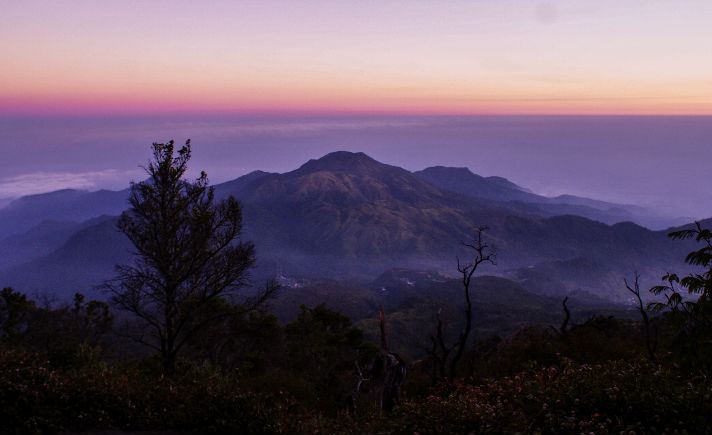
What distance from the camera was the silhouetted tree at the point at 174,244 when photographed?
1558cm

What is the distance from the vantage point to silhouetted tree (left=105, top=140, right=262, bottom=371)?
1558 centimetres

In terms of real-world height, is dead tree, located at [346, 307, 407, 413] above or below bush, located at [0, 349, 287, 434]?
below

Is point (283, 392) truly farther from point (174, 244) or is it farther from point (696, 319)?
point (696, 319)

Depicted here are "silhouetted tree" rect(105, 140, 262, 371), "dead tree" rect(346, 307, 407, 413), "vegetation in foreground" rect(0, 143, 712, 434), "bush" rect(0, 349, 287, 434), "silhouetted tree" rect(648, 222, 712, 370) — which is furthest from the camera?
"silhouetted tree" rect(105, 140, 262, 371)

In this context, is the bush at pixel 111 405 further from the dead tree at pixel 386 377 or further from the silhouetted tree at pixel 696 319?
the silhouetted tree at pixel 696 319

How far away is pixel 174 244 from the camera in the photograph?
51.8 feet

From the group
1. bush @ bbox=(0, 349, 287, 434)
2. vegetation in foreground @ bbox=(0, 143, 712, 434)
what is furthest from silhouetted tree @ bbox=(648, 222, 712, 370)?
bush @ bbox=(0, 349, 287, 434)

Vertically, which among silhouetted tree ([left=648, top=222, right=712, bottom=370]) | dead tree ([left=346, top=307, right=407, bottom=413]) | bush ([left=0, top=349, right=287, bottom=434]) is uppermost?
→ silhouetted tree ([left=648, top=222, right=712, bottom=370])

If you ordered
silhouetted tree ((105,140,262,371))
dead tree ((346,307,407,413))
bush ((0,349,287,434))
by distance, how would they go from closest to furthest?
bush ((0,349,287,434)), dead tree ((346,307,407,413)), silhouetted tree ((105,140,262,371))

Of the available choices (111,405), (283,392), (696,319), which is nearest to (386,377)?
(283,392)

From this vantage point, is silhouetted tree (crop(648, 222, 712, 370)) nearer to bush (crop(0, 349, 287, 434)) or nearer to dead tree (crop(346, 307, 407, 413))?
dead tree (crop(346, 307, 407, 413))

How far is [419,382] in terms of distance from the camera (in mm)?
19938

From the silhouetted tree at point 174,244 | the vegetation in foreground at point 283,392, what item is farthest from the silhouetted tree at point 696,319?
the silhouetted tree at point 174,244

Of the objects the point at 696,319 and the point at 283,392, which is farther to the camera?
the point at 283,392
